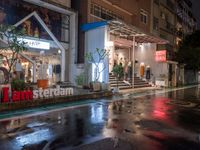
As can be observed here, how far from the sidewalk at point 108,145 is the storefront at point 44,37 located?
12125 mm

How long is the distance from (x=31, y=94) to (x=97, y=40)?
1117 centimetres

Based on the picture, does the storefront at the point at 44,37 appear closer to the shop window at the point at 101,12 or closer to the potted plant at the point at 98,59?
the shop window at the point at 101,12

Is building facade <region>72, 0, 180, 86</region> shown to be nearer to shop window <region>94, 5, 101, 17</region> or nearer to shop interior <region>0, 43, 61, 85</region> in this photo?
shop window <region>94, 5, 101, 17</region>

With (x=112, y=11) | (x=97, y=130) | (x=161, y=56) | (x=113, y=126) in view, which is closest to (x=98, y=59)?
(x=112, y=11)

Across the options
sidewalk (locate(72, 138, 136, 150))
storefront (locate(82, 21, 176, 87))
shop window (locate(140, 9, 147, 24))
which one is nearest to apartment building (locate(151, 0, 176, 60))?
shop window (locate(140, 9, 147, 24))

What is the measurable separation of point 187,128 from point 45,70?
1549 cm

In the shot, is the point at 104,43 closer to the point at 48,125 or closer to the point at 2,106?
the point at 2,106

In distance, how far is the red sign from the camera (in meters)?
29.3

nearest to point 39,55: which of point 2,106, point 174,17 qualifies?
point 2,106

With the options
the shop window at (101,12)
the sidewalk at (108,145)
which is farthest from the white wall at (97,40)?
the sidewalk at (108,145)

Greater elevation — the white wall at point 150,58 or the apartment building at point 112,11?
the apartment building at point 112,11

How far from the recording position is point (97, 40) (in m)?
22.6

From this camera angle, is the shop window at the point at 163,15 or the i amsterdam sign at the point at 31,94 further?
the shop window at the point at 163,15

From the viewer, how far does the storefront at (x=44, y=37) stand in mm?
19391
